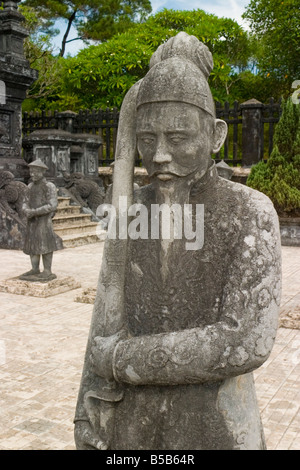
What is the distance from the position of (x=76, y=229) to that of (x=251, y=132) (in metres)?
6.65

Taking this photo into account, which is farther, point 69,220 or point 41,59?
point 41,59

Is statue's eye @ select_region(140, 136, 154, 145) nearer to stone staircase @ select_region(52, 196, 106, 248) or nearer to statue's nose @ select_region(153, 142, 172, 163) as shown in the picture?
statue's nose @ select_region(153, 142, 172, 163)

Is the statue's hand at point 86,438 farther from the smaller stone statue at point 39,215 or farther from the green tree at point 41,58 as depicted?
the green tree at point 41,58

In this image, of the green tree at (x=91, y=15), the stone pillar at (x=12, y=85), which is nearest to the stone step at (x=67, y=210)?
the stone pillar at (x=12, y=85)

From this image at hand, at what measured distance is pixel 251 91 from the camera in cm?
2584

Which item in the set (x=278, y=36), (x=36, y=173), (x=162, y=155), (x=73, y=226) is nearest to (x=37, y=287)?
(x=36, y=173)

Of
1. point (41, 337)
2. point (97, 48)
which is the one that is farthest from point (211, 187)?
point (97, 48)

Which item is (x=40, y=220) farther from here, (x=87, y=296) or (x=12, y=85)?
(x=12, y=85)

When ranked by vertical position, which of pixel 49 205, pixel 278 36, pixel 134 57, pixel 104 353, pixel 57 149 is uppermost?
pixel 278 36

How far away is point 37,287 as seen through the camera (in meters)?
7.79

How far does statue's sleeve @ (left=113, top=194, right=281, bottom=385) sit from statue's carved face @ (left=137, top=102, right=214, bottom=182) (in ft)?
1.08

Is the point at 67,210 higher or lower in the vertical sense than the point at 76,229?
higher

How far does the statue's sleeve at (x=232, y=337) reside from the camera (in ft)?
5.68

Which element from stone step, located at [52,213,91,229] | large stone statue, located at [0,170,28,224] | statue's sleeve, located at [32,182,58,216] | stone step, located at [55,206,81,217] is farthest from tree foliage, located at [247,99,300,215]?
statue's sleeve, located at [32,182,58,216]
